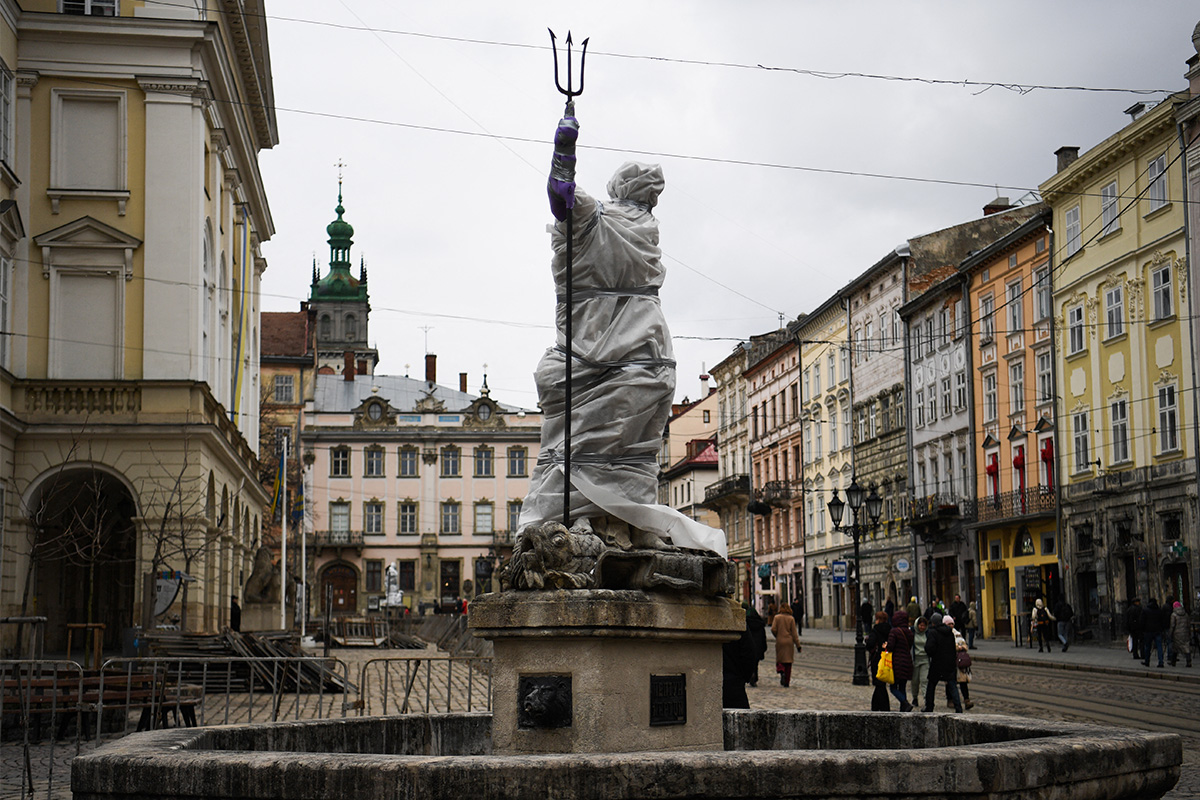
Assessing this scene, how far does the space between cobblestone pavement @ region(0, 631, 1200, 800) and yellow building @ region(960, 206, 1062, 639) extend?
12.2 metres

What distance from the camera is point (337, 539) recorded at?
300 ft

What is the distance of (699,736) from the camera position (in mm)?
6793

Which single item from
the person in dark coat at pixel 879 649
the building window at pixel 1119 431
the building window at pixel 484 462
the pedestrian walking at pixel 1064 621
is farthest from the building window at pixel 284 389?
the person in dark coat at pixel 879 649

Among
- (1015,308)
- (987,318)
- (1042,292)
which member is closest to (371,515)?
(987,318)

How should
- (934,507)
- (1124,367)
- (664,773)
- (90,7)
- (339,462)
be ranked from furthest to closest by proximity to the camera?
(339,462) → (934,507) → (1124,367) → (90,7) → (664,773)

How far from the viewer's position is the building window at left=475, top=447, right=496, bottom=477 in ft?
310

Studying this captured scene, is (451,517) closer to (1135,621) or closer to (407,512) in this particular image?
(407,512)

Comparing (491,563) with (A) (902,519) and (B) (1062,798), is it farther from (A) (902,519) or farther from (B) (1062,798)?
(B) (1062,798)

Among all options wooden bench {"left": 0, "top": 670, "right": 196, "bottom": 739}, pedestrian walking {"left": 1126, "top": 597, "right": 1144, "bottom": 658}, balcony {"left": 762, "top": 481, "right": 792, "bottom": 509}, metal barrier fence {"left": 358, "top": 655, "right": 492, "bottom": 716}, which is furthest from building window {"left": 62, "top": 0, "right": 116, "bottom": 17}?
balcony {"left": 762, "top": 481, "right": 792, "bottom": 509}

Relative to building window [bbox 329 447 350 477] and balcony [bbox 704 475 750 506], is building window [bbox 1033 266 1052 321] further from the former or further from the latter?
building window [bbox 329 447 350 477]

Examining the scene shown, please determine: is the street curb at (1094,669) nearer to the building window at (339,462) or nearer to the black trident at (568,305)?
the black trident at (568,305)

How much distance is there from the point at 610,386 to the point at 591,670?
1.79 m

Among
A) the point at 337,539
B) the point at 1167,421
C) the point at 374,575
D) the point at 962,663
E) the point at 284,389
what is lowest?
the point at 962,663

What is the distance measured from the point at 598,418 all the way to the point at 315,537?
85.2 m
